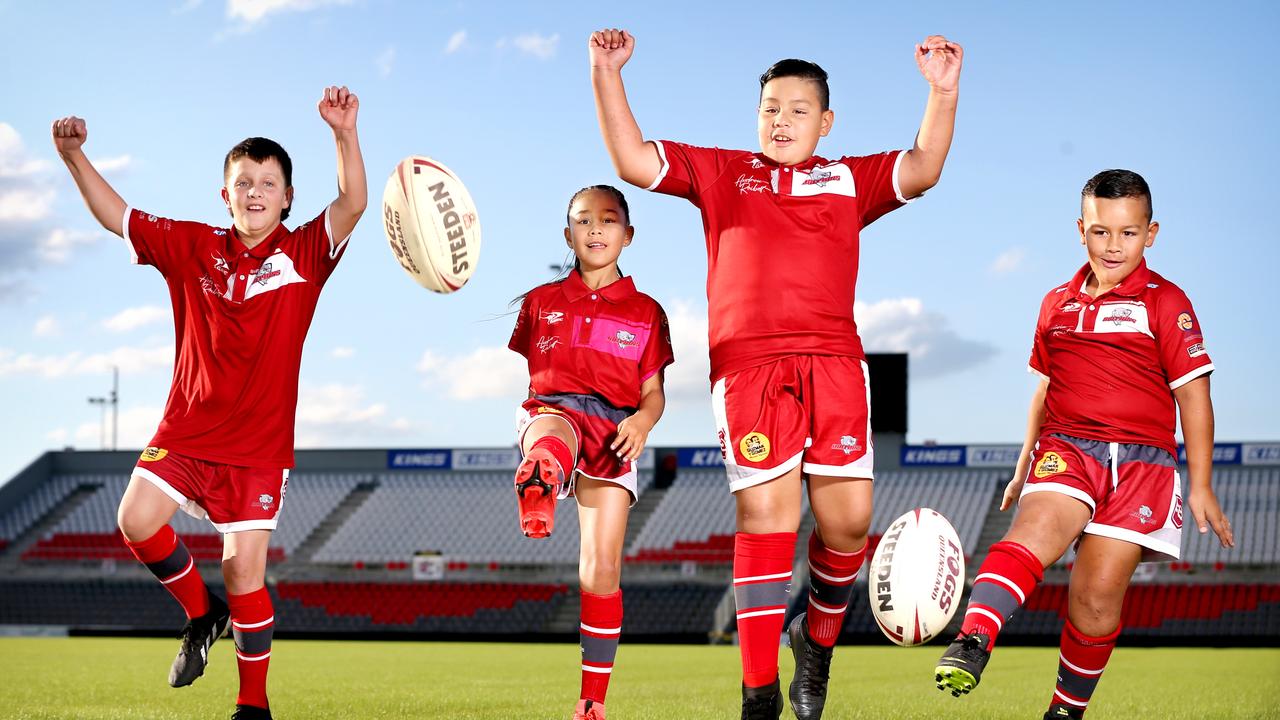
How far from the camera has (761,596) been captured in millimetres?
4391

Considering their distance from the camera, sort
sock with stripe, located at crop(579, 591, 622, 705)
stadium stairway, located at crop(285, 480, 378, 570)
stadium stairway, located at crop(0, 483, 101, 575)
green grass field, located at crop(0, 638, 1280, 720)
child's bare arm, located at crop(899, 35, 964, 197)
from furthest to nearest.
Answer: stadium stairway, located at crop(0, 483, 101, 575), stadium stairway, located at crop(285, 480, 378, 570), green grass field, located at crop(0, 638, 1280, 720), sock with stripe, located at crop(579, 591, 622, 705), child's bare arm, located at crop(899, 35, 964, 197)

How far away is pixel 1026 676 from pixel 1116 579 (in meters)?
7.58

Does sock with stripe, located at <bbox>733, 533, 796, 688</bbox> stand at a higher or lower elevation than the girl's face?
lower

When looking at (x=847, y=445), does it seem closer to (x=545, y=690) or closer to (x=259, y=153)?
(x=259, y=153)

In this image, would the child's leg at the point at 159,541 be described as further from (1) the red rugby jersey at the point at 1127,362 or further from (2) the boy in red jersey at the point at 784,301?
(1) the red rugby jersey at the point at 1127,362

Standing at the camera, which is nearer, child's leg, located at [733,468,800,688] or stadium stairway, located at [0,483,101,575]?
child's leg, located at [733,468,800,688]

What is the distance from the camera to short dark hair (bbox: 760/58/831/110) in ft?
15.6

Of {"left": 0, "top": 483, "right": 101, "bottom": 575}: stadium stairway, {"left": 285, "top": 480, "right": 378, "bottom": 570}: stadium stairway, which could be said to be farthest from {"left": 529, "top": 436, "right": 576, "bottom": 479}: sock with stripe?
{"left": 0, "top": 483, "right": 101, "bottom": 575}: stadium stairway

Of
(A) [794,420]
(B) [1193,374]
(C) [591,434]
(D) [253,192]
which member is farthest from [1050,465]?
(D) [253,192]

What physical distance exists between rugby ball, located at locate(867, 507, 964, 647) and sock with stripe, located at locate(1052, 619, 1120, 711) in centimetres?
65

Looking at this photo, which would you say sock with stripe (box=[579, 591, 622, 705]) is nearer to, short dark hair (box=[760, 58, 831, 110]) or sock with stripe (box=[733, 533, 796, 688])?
sock with stripe (box=[733, 533, 796, 688])

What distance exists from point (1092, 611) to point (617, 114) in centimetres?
276

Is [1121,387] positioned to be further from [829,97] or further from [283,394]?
[283,394]

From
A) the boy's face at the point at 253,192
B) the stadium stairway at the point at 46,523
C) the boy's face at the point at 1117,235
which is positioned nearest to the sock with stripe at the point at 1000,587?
the boy's face at the point at 1117,235
